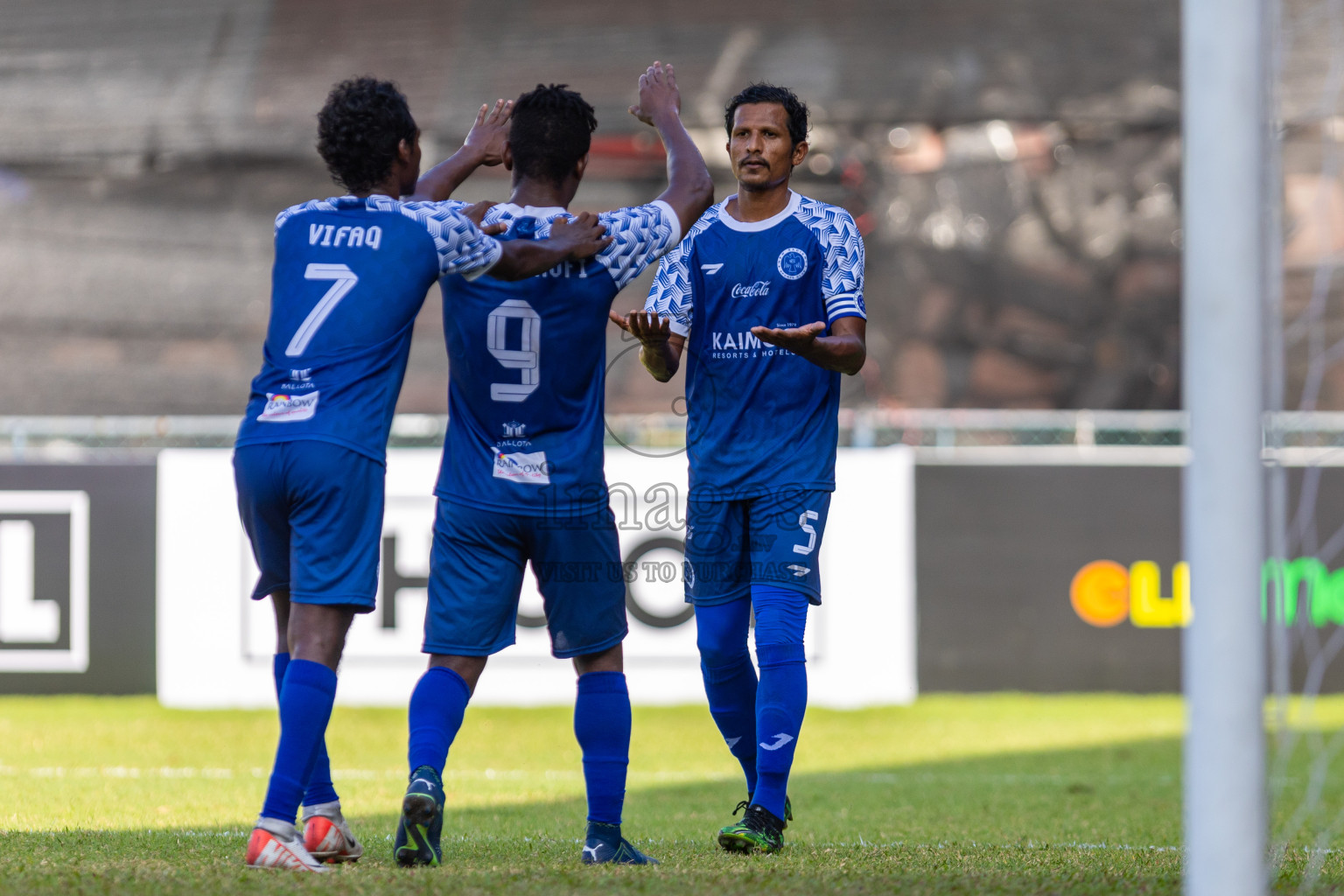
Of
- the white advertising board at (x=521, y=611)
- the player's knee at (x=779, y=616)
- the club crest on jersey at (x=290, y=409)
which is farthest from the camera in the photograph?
the white advertising board at (x=521, y=611)

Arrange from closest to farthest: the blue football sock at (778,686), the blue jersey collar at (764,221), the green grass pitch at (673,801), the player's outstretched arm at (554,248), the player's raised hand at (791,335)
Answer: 1. the green grass pitch at (673,801)
2. the player's outstretched arm at (554,248)
3. the player's raised hand at (791,335)
4. the blue football sock at (778,686)
5. the blue jersey collar at (764,221)

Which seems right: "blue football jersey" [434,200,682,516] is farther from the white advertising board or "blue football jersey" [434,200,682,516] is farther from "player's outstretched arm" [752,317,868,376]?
the white advertising board

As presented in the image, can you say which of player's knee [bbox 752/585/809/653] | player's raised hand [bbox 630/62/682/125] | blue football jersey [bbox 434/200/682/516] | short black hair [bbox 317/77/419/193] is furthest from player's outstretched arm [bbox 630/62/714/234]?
player's knee [bbox 752/585/809/653]

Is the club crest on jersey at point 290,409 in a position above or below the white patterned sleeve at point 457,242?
below

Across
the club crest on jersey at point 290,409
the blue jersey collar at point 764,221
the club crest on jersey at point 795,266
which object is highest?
the blue jersey collar at point 764,221

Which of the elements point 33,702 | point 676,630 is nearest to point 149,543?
point 33,702

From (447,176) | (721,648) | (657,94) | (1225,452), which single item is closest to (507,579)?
(721,648)

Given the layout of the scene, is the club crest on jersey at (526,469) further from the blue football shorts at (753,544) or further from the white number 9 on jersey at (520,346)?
the blue football shorts at (753,544)

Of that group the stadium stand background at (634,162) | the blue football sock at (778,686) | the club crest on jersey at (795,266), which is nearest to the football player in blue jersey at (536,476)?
the blue football sock at (778,686)

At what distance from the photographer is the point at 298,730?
313 centimetres

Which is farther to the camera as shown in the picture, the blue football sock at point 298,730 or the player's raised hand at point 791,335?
the player's raised hand at point 791,335

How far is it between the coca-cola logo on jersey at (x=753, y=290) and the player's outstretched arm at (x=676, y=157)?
26 centimetres

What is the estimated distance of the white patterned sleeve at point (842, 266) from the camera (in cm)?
370

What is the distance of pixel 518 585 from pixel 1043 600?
545 cm
